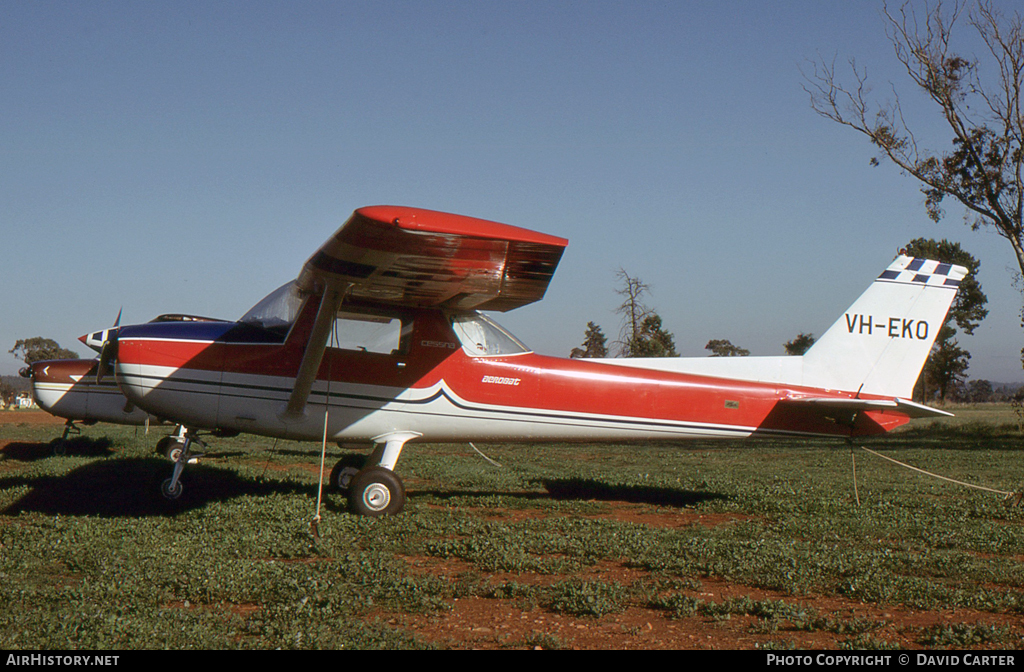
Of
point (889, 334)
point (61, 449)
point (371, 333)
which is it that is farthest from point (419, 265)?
point (61, 449)

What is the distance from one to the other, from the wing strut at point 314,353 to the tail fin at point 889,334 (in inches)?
206

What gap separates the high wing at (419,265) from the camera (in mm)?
5281

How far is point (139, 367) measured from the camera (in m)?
7.07

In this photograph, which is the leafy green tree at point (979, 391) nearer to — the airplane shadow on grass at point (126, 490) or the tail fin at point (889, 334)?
the tail fin at point (889, 334)

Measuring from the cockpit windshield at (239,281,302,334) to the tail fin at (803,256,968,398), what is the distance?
5.67m

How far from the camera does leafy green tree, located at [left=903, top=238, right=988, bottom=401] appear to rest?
46344 mm

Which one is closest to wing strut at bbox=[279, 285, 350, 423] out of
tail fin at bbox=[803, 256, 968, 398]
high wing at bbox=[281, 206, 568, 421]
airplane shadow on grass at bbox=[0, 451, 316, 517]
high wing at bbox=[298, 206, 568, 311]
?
high wing at bbox=[281, 206, 568, 421]

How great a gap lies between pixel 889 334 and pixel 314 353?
6.21 metres

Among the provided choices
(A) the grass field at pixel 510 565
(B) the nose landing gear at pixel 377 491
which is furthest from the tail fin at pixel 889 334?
(B) the nose landing gear at pixel 377 491
